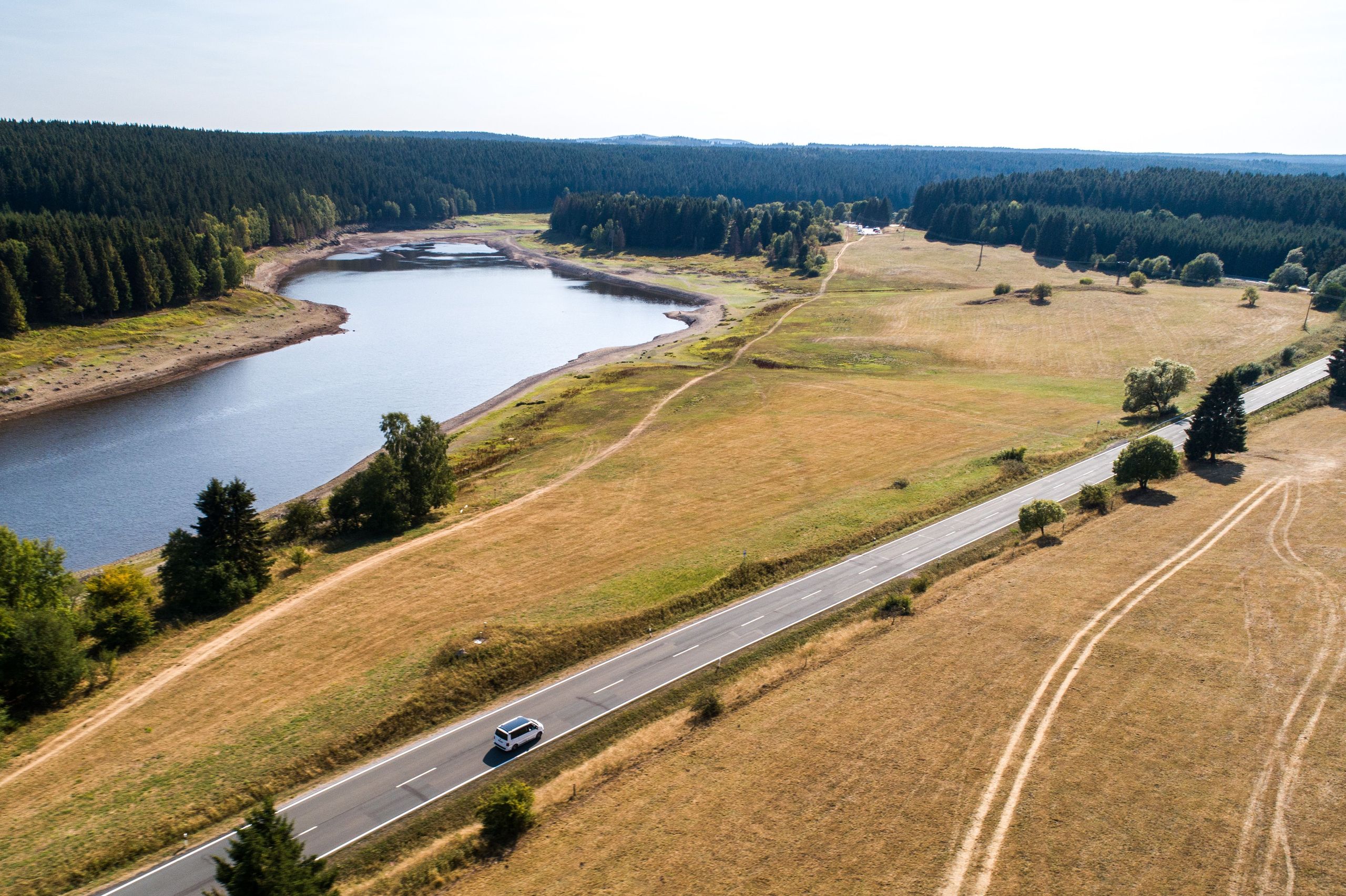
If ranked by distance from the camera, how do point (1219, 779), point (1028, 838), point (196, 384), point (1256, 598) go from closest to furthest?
1. point (1028, 838)
2. point (1219, 779)
3. point (1256, 598)
4. point (196, 384)

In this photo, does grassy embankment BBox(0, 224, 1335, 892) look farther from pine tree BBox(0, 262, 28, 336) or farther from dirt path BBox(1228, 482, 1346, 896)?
pine tree BBox(0, 262, 28, 336)

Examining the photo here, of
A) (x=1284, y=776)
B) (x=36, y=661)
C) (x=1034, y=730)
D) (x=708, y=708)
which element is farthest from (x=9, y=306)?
(x=1284, y=776)

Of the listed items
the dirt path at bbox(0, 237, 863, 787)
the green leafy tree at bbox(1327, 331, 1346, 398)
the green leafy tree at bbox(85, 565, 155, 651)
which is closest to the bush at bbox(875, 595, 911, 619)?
the dirt path at bbox(0, 237, 863, 787)

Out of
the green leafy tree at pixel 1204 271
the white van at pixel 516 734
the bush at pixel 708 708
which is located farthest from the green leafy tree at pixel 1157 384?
the green leafy tree at pixel 1204 271

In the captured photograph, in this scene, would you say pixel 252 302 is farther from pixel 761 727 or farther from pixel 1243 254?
pixel 1243 254

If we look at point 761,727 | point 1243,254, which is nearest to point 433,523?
point 761,727

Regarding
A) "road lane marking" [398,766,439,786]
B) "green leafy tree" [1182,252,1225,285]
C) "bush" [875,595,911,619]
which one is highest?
"green leafy tree" [1182,252,1225,285]

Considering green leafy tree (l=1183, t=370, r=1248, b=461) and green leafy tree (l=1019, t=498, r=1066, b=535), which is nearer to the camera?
green leafy tree (l=1019, t=498, r=1066, b=535)
